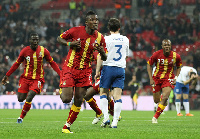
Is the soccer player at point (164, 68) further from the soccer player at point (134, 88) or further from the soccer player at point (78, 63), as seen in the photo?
the soccer player at point (134, 88)

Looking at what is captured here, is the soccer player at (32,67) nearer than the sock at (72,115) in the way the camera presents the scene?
No

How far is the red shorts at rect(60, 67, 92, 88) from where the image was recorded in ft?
25.5

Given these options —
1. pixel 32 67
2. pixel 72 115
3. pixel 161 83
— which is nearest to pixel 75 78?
pixel 72 115

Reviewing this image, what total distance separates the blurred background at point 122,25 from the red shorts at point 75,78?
57.8 ft

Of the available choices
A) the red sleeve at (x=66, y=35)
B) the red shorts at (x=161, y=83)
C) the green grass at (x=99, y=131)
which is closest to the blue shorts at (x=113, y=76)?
the green grass at (x=99, y=131)

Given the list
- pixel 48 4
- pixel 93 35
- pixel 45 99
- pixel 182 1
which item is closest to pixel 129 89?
pixel 45 99

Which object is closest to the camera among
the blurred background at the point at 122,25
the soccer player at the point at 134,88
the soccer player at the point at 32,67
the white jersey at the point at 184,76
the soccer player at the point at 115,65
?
the soccer player at the point at 115,65

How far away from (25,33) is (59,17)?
Answer: 140 inches

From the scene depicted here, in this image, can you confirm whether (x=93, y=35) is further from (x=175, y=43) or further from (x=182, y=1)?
(x=182, y=1)

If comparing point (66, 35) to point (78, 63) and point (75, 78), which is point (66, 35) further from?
point (75, 78)

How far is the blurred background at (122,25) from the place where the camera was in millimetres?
27344

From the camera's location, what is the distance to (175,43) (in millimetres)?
28969

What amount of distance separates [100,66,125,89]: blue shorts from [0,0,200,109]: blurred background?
16.1m

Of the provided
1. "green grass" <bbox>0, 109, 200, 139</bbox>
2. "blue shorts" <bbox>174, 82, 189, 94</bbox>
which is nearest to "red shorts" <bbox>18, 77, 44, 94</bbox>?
"green grass" <bbox>0, 109, 200, 139</bbox>
